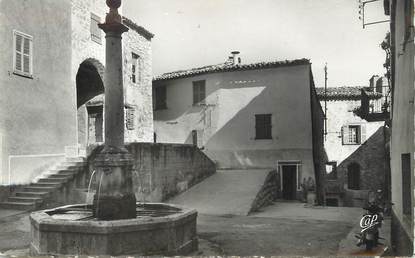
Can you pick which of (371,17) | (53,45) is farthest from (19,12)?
(371,17)

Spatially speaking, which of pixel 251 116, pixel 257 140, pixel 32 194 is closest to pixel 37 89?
pixel 32 194

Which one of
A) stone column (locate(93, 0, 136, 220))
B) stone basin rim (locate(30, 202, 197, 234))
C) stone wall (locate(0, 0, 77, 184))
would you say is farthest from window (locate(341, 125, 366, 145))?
stone basin rim (locate(30, 202, 197, 234))

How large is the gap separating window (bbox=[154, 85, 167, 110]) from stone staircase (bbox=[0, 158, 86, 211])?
9.13m

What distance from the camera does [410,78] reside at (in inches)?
207

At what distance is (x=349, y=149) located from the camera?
27484 mm

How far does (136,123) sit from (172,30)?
1155cm

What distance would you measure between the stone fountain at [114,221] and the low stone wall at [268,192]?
7.01 meters

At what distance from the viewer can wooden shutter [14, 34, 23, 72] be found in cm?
1170

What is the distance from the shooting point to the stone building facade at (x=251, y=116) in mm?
18328

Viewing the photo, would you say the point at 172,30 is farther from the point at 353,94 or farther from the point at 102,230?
the point at 353,94

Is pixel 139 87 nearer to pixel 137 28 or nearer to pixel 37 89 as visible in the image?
pixel 137 28

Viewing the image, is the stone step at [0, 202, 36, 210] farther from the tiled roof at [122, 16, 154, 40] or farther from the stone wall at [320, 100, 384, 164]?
the stone wall at [320, 100, 384, 164]

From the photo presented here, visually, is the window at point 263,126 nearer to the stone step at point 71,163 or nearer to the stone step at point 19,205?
the stone step at point 71,163

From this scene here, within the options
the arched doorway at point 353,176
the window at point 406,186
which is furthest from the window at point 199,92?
the window at point 406,186
